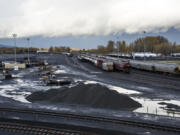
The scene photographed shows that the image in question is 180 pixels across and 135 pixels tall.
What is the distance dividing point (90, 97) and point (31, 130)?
10.7 meters

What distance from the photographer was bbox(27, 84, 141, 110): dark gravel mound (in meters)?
22.2

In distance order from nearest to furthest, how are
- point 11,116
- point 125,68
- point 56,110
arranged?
point 11,116, point 56,110, point 125,68

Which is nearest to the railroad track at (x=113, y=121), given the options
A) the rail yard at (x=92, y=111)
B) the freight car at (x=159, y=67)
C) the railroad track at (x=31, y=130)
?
the rail yard at (x=92, y=111)

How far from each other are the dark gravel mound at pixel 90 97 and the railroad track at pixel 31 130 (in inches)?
309

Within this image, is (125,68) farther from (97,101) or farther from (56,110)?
(56,110)

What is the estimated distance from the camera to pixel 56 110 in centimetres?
2050

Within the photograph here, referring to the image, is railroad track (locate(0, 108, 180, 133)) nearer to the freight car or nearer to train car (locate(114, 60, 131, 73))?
the freight car

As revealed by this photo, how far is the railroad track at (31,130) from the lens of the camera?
47.5 feet

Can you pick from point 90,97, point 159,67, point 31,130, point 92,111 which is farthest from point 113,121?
point 159,67

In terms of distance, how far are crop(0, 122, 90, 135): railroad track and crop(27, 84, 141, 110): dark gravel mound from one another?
784cm

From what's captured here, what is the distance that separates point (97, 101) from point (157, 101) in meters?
8.22

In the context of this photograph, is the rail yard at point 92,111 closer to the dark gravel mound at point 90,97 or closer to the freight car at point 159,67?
the dark gravel mound at point 90,97

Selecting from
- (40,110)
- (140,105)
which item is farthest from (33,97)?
(140,105)

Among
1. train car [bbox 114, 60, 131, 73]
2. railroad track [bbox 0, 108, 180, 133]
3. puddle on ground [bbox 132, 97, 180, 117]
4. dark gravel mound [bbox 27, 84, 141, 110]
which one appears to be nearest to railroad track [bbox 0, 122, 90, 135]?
railroad track [bbox 0, 108, 180, 133]
